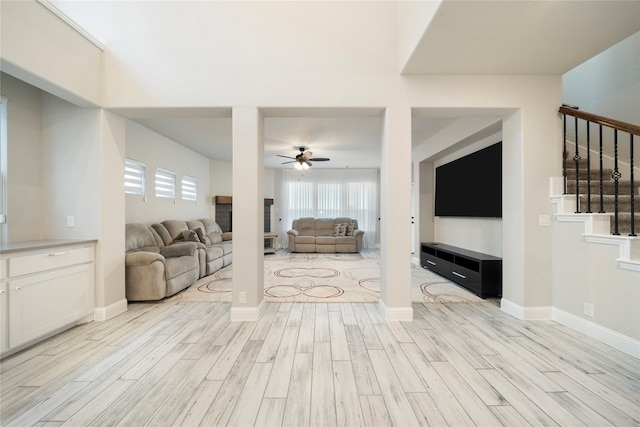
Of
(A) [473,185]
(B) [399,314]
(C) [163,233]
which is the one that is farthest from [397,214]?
(C) [163,233]

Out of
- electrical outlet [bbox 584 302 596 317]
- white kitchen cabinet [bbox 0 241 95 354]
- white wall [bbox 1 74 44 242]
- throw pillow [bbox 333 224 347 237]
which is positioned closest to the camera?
white kitchen cabinet [bbox 0 241 95 354]

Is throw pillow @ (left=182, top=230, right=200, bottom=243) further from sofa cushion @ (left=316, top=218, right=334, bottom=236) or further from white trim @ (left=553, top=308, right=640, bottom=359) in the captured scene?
white trim @ (left=553, top=308, right=640, bottom=359)

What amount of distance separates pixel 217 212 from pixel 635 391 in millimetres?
7659

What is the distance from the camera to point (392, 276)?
2.81 metres

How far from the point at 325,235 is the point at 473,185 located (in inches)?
184

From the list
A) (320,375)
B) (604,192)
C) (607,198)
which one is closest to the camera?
(320,375)

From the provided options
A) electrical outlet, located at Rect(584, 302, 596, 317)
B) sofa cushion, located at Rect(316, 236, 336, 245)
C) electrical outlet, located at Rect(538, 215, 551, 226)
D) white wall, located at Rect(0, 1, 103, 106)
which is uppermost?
white wall, located at Rect(0, 1, 103, 106)

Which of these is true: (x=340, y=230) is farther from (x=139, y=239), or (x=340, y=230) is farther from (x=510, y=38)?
(x=510, y=38)

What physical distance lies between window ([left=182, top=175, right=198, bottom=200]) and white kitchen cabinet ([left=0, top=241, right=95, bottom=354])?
11.6 feet

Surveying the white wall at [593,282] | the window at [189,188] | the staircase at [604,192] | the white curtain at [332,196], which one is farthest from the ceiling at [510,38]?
the white curtain at [332,196]

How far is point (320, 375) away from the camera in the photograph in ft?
6.01

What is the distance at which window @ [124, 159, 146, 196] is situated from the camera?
429 centimetres

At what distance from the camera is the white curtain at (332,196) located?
8508mm

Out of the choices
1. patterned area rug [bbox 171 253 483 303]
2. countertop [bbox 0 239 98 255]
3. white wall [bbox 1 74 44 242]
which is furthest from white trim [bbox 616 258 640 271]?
white wall [bbox 1 74 44 242]
